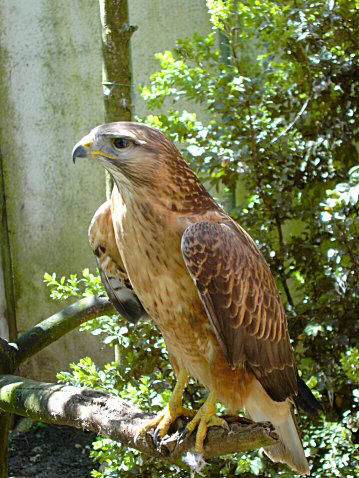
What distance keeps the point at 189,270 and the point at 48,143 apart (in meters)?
3.27

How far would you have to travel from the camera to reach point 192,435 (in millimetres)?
2352

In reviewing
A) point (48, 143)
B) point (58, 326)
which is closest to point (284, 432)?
point (58, 326)

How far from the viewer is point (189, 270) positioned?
2.23m

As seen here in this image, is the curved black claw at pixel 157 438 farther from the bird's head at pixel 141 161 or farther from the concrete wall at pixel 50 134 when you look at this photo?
the concrete wall at pixel 50 134

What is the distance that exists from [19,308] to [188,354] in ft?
10.5

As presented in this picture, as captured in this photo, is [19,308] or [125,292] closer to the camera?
[125,292]

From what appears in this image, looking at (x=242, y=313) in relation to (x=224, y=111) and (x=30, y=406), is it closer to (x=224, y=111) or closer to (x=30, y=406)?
(x=30, y=406)

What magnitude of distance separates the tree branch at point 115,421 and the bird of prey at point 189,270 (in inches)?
2.3

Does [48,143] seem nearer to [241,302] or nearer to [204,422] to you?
[241,302]

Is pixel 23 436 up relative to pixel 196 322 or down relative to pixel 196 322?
down

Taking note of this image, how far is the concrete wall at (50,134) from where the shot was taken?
5.05 metres

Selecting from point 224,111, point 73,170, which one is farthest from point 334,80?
point 73,170

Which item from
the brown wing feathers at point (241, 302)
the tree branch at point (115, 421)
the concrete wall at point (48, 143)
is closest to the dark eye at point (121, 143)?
the brown wing feathers at point (241, 302)

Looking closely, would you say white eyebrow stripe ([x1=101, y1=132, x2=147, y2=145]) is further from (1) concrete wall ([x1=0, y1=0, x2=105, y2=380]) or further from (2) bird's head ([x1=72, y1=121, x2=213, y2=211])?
(1) concrete wall ([x1=0, y1=0, x2=105, y2=380])
